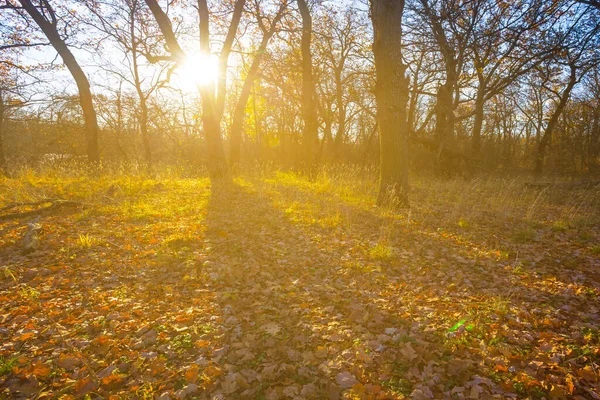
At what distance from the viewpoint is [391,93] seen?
7016 mm

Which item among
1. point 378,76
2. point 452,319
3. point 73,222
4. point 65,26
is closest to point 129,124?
point 65,26

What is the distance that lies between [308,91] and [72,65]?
29.8 ft

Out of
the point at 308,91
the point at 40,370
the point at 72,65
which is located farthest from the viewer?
the point at 308,91

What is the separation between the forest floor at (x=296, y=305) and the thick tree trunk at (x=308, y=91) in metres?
5.64

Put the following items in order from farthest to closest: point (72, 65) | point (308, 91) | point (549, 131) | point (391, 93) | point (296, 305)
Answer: point (549, 131), point (308, 91), point (72, 65), point (391, 93), point (296, 305)

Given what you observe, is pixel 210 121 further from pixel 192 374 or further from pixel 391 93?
pixel 192 374

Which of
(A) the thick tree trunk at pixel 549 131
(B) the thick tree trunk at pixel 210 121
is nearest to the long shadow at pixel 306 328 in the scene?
(B) the thick tree trunk at pixel 210 121

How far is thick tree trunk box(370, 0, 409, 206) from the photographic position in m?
6.86

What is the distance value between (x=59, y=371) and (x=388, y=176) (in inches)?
273

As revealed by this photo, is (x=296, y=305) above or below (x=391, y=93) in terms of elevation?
below

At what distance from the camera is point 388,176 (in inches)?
298

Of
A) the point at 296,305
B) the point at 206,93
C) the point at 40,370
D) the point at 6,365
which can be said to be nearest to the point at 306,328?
the point at 296,305

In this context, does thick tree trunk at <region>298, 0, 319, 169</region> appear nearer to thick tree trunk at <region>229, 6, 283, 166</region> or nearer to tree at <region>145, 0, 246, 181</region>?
thick tree trunk at <region>229, 6, 283, 166</region>

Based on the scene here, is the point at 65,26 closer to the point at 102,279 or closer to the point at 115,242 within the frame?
the point at 115,242
